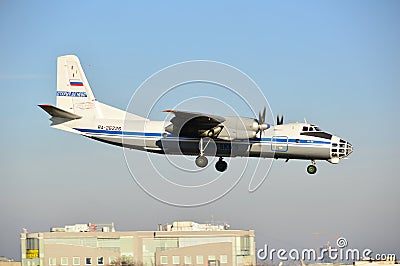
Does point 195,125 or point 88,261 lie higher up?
point 195,125

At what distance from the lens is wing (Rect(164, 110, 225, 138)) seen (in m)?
39.1

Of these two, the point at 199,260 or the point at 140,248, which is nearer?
the point at 199,260

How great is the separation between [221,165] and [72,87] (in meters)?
8.93

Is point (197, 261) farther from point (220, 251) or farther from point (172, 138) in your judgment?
point (172, 138)

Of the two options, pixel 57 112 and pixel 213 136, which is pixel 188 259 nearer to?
pixel 213 136

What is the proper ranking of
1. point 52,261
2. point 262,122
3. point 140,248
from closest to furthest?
point 262,122 < point 52,261 < point 140,248

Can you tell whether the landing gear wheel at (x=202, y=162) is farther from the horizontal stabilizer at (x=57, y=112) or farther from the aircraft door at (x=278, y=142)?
the horizontal stabilizer at (x=57, y=112)

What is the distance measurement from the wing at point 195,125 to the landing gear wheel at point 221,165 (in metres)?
2.44

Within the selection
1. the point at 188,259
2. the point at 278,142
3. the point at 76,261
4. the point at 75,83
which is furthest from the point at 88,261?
the point at 278,142

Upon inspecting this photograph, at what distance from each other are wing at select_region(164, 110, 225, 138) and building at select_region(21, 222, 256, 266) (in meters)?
10.8

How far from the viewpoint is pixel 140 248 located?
176 ft

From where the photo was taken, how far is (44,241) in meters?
53.3

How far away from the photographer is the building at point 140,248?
4994 centimetres

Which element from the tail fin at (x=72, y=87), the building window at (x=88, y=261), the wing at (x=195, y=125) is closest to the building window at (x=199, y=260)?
the building window at (x=88, y=261)
